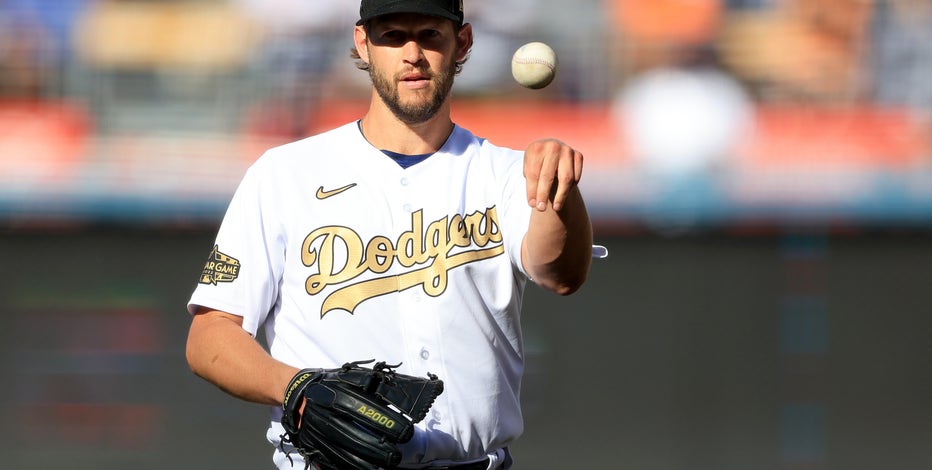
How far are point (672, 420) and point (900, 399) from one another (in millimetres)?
993

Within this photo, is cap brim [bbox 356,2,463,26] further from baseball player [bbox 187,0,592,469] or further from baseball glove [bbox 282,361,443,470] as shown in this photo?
baseball glove [bbox 282,361,443,470]

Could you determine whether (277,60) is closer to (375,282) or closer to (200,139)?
(200,139)

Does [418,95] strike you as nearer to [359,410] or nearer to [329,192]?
[329,192]

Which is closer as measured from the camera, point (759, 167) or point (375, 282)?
point (375, 282)

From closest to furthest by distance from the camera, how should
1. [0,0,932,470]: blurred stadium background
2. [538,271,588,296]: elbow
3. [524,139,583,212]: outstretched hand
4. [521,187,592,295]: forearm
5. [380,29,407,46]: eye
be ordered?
[524,139,583,212]: outstretched hand
[521,187,592,295]: forearm
[538,271,588,296]: elbow
[380,29,407,46]: eye
[0,0,932,470]: blurred stadium background

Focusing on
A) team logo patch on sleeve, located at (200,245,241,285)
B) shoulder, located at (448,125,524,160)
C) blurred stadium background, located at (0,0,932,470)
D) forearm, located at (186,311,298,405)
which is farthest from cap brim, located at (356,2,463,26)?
blurred stadium background, located at (0,0,932,470)

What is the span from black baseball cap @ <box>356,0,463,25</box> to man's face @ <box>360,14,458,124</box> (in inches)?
0.8

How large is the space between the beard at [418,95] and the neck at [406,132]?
0.03m

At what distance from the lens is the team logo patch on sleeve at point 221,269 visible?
102 inches

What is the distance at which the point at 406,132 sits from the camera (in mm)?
2693

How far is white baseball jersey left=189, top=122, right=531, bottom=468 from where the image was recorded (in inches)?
100

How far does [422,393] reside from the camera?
236 centimetres

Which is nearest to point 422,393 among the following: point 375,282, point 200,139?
point 375,282

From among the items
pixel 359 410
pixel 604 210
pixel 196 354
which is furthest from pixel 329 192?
pixel 604 210
